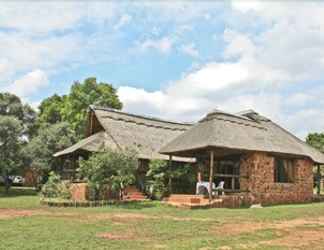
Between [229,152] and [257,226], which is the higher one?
[229,152]

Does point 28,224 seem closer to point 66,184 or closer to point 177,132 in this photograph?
point 66,184

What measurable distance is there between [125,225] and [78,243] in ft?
11.3

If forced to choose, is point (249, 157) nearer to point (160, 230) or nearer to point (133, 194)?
point (133, 194)

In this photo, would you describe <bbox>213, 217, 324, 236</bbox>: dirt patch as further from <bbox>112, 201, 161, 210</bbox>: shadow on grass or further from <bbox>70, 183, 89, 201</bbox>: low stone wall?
<bbox>70, 183, 89, 201</bbox>: low stone wall

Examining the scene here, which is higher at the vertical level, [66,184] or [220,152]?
[220,152]

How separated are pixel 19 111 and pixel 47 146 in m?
3.35

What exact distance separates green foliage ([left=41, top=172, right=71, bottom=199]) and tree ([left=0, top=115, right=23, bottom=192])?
7363 millimetres

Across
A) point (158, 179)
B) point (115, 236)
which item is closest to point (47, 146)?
point (158, 179)

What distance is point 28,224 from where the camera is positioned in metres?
13.1

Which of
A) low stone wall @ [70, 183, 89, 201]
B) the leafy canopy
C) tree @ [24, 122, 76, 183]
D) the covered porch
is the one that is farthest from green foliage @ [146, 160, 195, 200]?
the leafy canopy

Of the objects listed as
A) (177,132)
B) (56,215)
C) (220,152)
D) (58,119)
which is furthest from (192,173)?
(58,119)

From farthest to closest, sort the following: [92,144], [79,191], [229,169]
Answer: [229,169] → [92,144] → [79,191]

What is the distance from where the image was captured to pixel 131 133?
1105 inches

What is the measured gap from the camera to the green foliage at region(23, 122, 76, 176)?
32.7m
